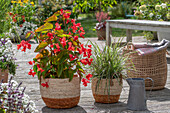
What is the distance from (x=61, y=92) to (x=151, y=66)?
4.04 feet

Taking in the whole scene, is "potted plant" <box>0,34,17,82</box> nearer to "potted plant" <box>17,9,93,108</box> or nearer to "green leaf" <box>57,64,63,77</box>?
"potted plant" <box>17,9,93,108</box>

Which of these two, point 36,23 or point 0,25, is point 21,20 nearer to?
point 36,23

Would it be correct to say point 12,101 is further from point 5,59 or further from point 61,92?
point 5,59

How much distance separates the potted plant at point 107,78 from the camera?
331 centimetres

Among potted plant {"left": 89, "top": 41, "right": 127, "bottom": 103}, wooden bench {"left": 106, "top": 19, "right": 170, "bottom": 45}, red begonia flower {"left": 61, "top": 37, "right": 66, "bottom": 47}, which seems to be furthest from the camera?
wooden bench {"left": 106, "top": 19, "right": 170, "bottom": 45}

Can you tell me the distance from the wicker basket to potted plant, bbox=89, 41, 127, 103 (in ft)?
1.53

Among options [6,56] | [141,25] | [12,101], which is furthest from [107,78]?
[141,25]

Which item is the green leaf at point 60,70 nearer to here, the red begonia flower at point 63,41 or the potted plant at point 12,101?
the red begonia flower at point 63,41

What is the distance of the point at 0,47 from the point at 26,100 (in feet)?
7.28

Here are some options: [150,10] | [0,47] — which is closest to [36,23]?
[150,10]

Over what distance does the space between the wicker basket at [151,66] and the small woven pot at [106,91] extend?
58cm

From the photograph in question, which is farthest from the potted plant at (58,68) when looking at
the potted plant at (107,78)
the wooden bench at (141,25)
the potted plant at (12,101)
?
the wooden bench at (141,25)

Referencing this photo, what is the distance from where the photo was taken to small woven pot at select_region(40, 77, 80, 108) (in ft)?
10.3

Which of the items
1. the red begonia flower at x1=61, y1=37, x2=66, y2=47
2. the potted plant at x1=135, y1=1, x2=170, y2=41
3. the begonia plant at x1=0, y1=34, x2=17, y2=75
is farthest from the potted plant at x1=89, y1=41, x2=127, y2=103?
the potted plant at x1=135, y1=1, x2=170, y2=41
